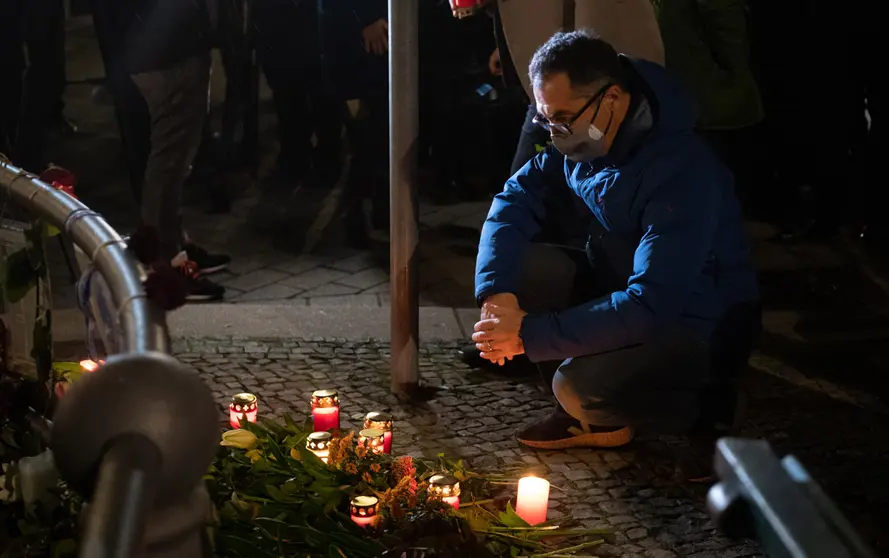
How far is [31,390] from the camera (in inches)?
125

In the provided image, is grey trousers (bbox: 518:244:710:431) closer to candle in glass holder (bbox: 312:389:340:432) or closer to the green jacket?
candle in glass holder (bbox: 312:389:340:432)

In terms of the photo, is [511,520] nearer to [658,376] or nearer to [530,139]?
[658,376]

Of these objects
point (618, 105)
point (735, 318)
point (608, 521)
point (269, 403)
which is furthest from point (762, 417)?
point (269, 403)

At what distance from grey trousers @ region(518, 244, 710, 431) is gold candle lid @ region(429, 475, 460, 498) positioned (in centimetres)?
60

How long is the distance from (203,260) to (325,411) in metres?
2.59

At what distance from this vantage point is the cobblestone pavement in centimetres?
329

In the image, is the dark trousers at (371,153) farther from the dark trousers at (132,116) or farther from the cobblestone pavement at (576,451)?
the cobblestone pavement at (576,451)

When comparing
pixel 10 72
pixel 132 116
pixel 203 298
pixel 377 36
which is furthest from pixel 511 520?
pixel 10 72

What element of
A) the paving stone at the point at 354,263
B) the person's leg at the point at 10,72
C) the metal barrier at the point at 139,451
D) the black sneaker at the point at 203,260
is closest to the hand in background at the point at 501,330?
the metal barrier at the point at 139,451

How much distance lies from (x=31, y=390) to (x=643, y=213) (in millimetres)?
1936

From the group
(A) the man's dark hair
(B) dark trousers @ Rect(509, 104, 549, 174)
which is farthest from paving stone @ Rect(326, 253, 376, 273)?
(A) the man's dark hair

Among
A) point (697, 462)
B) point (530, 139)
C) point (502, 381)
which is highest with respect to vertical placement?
point (530, 139)

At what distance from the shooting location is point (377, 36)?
19.9 ft

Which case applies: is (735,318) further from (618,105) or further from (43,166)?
(43,166)
